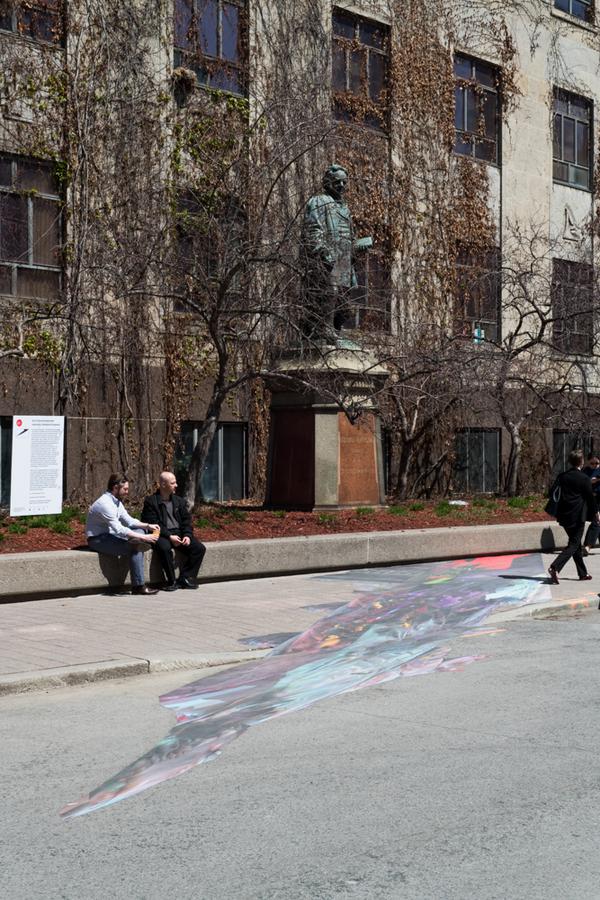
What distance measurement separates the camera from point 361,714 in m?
7.84

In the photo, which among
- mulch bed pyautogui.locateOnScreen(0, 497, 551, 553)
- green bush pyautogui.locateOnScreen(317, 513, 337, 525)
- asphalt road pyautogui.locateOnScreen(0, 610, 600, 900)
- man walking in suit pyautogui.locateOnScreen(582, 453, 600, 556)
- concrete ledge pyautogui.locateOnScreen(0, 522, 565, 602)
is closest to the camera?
asphalt road pyautogui.locateOnScreen(0, 610, 600, 900)

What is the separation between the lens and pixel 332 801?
577 cm

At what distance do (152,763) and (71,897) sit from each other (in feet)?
6.89

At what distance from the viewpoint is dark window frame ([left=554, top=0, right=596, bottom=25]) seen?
1409 inches

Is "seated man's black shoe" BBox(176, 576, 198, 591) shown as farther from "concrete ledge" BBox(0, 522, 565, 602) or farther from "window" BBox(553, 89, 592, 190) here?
"window" BBox(553, 89, 592, 190)

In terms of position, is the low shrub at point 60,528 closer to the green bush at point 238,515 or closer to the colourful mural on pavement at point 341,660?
the green bush at point 238,515

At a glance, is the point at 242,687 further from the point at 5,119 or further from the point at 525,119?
the point at 525,119

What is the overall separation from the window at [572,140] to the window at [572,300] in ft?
13.8

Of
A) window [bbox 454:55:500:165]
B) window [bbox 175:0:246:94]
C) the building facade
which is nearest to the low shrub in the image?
the building facade

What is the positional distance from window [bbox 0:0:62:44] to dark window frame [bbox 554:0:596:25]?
18.4m

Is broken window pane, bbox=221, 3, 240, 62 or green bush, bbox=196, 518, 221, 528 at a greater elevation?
broken window pane, bbox=221, 3, 240, 62

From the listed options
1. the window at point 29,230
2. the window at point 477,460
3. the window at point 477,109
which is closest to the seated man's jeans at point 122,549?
the window at point 29,230

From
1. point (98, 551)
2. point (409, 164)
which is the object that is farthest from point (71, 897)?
point (409, 164)

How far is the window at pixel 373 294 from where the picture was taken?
90.3 feet
